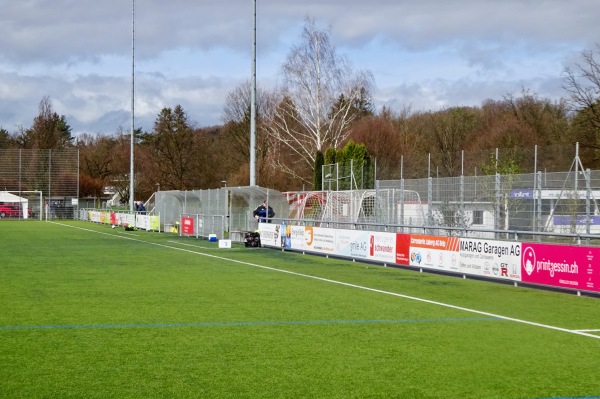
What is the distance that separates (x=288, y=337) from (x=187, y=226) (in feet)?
114

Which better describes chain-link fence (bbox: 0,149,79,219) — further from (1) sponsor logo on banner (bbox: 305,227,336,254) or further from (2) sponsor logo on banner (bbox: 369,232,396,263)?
(2) sponsor logo on banner (bbox: 369,232,396,263)

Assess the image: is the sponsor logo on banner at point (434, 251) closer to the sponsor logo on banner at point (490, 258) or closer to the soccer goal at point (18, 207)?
the sponsor logo on banner at point (490, 258)

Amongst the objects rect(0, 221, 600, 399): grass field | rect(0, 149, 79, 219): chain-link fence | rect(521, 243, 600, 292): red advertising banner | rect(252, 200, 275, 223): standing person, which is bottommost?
rect(0, 221, 600, 399): grass field

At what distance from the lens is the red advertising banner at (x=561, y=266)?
17.4m

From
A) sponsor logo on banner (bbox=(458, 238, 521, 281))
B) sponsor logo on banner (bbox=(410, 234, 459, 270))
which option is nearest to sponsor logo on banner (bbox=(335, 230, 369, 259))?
sponsor logo on banner (bbox=(410, 234, 459, 270))

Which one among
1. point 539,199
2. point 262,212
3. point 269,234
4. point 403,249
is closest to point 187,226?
point 262,212

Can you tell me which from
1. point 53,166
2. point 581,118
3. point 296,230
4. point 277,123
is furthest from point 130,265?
Answer: point 53,166

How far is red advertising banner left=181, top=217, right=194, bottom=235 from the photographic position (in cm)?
4503

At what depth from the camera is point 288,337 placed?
38.4ft

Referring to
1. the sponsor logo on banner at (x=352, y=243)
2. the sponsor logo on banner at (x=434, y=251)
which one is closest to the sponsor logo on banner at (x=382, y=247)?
the sponsor logo on banner at (x=352, y=243)

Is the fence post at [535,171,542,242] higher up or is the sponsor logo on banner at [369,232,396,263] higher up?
the fence post at [535,171,542,242]

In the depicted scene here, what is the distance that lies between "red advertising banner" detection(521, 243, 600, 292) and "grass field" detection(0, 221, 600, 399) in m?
0.44

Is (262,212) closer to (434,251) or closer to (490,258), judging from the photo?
(434,251)

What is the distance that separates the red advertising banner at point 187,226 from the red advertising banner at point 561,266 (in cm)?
2776
